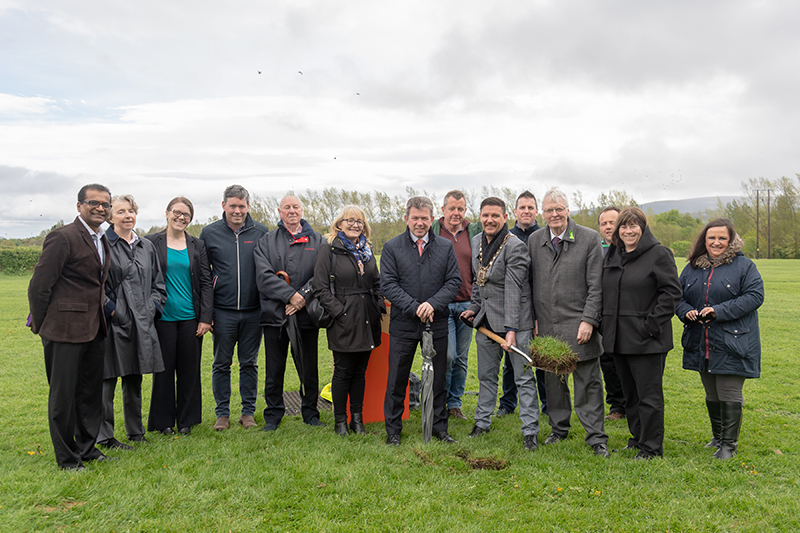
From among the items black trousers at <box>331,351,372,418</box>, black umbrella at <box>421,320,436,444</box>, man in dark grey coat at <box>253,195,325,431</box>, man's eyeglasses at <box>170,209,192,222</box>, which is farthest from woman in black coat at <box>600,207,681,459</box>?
man's eyeglasses at <box>170,209,192,222</box>

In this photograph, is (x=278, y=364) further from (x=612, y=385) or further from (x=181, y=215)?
(x=612, y=385)

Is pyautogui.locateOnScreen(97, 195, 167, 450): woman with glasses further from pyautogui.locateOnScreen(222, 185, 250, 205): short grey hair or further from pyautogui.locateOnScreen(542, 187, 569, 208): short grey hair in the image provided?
pyautogui.locateOnScreen(542, 187, 569, 208): short grey hair

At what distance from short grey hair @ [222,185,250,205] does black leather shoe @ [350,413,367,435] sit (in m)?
2.65

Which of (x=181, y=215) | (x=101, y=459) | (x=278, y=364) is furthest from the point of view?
(x=278, y=364)

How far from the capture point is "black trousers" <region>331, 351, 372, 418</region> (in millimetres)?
5141

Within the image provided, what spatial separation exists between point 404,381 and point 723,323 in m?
3.02

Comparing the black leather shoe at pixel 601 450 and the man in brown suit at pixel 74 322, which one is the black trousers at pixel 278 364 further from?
the black leather shoe at pixel 601 450

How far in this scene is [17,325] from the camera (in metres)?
12.7

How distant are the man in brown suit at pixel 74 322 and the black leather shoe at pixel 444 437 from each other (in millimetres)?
3018

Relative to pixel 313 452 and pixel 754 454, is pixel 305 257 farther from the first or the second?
pixel 754 454

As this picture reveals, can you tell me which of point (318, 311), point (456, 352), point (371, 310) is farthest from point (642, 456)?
point (318, 311)

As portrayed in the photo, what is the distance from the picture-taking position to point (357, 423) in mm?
5223

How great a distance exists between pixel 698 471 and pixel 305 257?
13.6 ft

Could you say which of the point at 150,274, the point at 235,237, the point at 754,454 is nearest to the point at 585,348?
→ the point at 754,454
